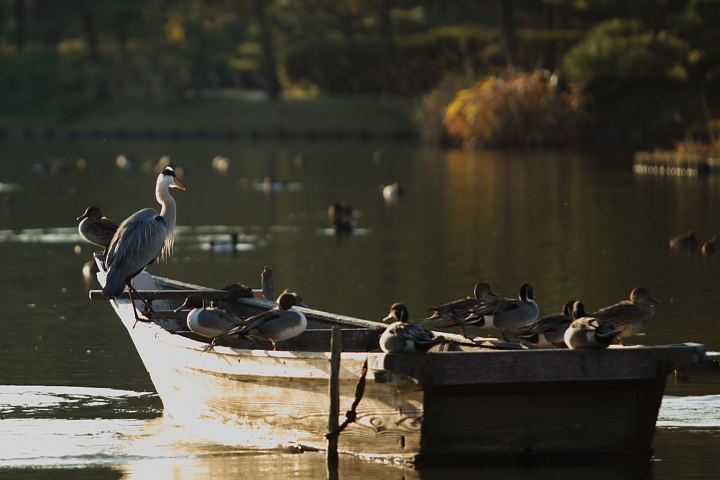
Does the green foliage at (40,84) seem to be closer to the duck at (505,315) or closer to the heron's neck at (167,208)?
the heron's neck at (167,208)

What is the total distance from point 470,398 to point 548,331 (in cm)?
147

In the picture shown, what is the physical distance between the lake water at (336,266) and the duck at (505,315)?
144cm

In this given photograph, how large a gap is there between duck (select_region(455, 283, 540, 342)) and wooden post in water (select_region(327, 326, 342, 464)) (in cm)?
169

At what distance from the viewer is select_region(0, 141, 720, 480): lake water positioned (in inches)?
383

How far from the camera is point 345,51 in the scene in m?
66.8

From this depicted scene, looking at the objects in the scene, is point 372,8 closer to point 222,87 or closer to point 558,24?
point 558,24

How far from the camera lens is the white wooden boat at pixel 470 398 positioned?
28.7 feet

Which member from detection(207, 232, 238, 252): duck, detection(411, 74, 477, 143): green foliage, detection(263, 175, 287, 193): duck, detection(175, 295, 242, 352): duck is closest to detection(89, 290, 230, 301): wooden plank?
detection(175, 295, 242, 352): duck

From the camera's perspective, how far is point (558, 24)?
6147 cm

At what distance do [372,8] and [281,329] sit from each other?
57.7m

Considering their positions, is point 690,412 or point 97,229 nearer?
point 690,412

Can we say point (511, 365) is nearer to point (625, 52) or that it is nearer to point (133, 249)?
point (133, 249)

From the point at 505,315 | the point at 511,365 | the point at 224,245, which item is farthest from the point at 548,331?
the point at 224,245

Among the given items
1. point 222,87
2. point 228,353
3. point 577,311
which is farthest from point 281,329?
point 222,87
